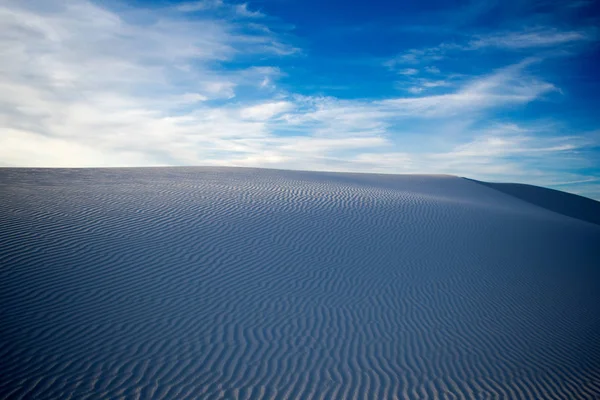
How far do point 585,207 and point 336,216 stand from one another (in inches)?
1034

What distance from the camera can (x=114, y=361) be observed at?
528 centimetres

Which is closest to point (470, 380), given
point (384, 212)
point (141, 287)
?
point (141, 287)

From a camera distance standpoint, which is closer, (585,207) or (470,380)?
(470,380)

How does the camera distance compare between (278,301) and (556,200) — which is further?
(556,200)

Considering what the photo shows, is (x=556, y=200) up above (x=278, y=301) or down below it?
above

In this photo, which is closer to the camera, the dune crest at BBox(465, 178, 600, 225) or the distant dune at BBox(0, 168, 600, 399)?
the distant dune at BBox(0, 168, 600, 399)

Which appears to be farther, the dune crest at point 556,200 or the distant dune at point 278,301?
the dune crest at point 556,200

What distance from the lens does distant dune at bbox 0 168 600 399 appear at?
17.5 feet

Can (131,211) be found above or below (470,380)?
above

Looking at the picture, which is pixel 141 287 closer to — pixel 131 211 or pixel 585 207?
pixel 131 211

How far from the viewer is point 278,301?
25.2 feet

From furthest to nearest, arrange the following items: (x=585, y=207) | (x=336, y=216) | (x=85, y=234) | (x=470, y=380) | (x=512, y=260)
Result: (x=585, y=207) < (x=336, y=216) < (x=512, y=260) < (x=85, y=234) < (x=470, y=380)

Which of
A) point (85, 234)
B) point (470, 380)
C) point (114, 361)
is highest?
point (85, 234)

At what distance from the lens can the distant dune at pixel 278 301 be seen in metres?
5.34
